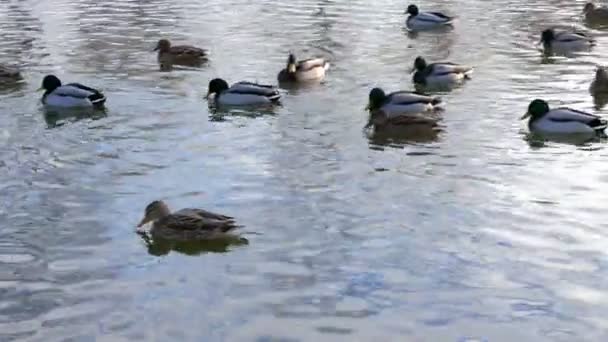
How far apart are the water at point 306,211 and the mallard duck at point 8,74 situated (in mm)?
360

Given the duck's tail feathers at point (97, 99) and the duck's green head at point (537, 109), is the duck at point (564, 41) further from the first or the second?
the duck's tail feathers at point (97, 99)

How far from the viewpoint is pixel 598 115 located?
1700 centimetres

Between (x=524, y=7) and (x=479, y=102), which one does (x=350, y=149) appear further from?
(x=524, y=7)

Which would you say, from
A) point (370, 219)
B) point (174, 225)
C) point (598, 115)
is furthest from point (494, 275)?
point (598, 115)

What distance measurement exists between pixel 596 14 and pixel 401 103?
43.7 feet

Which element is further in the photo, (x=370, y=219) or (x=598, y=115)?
(x=598, y=115)

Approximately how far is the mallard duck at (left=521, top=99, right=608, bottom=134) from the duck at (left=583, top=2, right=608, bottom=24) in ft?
43.1

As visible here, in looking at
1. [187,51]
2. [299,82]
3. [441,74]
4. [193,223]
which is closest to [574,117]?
[441,74]

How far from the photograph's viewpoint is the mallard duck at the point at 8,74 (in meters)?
19.7

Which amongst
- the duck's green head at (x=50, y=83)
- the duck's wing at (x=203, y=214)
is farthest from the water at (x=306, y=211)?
the duck's green head at (x=50, y=83)

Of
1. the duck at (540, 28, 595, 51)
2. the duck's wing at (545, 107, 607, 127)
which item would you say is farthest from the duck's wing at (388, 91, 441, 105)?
the duck at (540, 28, 595, 51)

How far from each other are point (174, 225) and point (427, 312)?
10.4ft

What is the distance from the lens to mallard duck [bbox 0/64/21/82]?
19656 millimetres

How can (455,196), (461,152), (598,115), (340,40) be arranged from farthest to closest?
(340,40) → (598,115) → (461,152) → (455,196)
